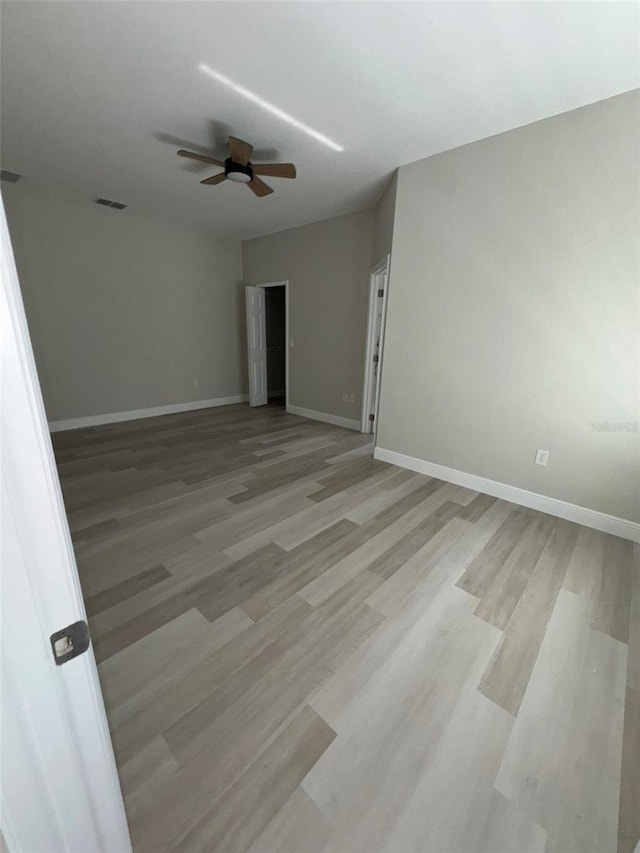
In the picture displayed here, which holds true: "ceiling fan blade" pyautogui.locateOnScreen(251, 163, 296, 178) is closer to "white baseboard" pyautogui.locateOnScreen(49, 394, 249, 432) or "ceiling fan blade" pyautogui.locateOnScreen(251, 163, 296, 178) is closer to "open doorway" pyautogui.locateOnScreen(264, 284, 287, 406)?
"white baseboard" pyautogui.locateOnScreen(49, 394, 249, 432)

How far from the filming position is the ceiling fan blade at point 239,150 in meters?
2.24

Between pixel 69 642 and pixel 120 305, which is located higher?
pixel 120 305

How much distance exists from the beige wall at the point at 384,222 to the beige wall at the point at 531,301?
0.55 feet

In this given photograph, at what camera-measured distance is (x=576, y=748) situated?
3.65 ft

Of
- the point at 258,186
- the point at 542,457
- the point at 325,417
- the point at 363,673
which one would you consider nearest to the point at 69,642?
the point at 363,673

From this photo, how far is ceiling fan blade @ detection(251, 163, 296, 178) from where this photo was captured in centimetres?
248

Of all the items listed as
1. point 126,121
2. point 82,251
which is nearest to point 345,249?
point 126,121

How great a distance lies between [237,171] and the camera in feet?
8.20

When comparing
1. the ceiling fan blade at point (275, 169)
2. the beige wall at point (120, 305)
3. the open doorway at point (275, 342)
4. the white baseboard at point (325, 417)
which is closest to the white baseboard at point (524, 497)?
the white baseboard at point (325, 417)

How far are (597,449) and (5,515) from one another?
9.65 ft

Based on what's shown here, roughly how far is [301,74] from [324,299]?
267 centimetres

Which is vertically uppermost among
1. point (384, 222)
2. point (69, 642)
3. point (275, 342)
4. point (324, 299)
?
point (384, 222)

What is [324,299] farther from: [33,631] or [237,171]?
[33,631]

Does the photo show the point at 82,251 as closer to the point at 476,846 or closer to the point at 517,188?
the point at 517,188
